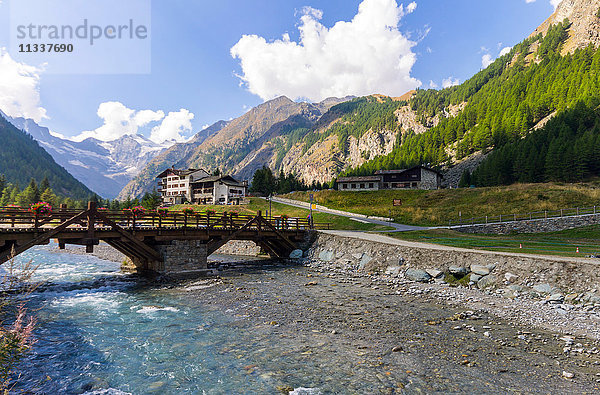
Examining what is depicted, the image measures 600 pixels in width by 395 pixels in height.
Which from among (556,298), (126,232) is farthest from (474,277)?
(126,232)

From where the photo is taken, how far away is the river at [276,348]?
8836 millimetres

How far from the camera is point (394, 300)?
1733cm

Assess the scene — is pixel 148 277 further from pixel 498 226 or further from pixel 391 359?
pixel 498 226

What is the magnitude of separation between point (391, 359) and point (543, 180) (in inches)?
3804

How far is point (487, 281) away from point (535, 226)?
3249cm

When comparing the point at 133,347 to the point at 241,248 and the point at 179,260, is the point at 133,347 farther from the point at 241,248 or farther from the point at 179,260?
the point at 241,248

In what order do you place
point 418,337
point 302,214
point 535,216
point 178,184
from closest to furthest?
point 418,337 → point 535,216 → point 302,214 → point 178,184

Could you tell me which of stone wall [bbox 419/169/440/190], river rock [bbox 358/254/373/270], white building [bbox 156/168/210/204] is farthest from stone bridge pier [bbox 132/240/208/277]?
white building [bbox 156/168/210/204]

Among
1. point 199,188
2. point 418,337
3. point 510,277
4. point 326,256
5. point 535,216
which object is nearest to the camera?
point 418,337

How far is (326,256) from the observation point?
32.5 metres

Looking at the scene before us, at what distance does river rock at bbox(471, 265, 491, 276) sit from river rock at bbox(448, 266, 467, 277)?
0.58 metres

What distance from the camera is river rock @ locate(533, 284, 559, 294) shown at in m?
15.7

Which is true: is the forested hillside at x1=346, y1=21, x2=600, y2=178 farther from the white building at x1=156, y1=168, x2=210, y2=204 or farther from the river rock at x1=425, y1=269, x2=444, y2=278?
the river rock at x1=425, y1=269, x2=444, y2=278

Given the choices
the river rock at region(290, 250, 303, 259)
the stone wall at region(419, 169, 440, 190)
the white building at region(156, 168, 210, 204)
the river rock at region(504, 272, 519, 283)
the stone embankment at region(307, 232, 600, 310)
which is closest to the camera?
the stone embankment at region(307, 232, 600, 310)
